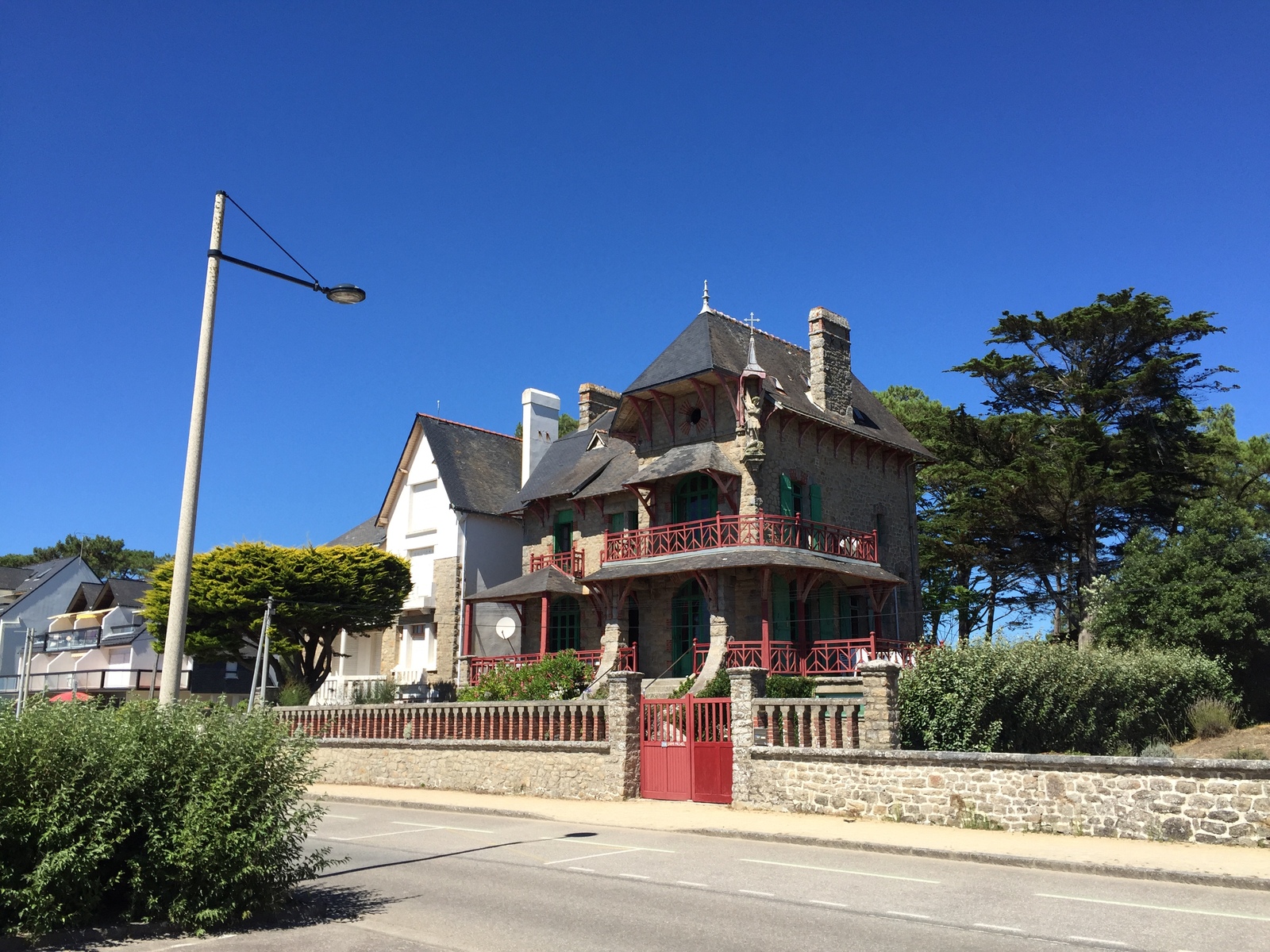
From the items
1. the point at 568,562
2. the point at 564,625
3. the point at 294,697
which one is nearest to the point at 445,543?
the point at 568,562

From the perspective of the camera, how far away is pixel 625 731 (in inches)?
655

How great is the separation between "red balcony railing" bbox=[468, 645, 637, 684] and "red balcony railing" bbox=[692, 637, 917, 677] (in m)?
1.81

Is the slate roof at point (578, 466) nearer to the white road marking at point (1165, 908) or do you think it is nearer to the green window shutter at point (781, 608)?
the green window shutter at point (781, 608)

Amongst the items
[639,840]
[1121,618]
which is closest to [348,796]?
[639,840]

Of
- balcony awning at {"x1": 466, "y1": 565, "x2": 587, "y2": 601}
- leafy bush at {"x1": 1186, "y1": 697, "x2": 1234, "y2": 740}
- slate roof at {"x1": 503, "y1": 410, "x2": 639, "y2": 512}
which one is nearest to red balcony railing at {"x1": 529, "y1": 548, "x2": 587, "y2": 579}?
balcony awning at {"x1": 466, "y1": 565, "x2": 587, "y2": 601}

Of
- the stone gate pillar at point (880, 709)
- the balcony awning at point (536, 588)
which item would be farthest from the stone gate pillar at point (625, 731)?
the balcony awning at point (536, 588)

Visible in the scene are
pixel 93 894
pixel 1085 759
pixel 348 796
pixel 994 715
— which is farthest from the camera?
pixel 348 796

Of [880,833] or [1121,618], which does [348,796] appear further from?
[1121,618]

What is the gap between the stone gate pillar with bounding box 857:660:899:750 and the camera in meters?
14.0

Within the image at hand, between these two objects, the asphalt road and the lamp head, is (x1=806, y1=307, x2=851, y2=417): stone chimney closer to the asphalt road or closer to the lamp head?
the asphalt road

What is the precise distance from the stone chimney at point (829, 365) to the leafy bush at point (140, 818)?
856 inches

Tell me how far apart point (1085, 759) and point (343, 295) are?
10.0 metres

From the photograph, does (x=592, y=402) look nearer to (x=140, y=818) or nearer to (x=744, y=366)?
(x=744, y=366)

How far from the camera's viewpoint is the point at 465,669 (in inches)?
1152
